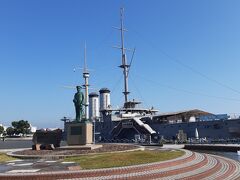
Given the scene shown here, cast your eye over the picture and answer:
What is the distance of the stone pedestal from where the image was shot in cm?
3356

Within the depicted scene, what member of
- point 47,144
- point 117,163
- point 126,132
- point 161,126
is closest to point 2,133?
point 126,132

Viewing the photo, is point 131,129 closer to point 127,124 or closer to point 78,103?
point 127,124

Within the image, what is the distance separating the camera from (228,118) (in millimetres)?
68750

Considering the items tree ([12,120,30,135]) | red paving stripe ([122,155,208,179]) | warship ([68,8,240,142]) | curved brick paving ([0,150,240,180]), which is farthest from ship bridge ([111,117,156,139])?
tree ([12,120,30,135])

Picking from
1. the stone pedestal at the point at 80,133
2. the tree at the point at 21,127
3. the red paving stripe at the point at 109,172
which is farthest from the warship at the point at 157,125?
the tree at the point at 21,127

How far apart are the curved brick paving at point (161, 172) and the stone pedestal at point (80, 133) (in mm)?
12510

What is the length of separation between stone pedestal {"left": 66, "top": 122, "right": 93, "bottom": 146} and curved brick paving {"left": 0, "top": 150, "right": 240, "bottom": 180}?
1251 centimetres

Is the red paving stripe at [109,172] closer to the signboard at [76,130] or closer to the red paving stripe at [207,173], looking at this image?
the red paving stripe at [207,173]

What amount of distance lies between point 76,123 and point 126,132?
54.9m

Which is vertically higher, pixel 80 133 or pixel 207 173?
pixel 80 133

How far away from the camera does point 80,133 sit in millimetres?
33875

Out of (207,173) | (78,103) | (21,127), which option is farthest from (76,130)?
(21,127)

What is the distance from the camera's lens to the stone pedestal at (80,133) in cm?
3356

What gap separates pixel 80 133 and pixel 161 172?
1649 centimetres
